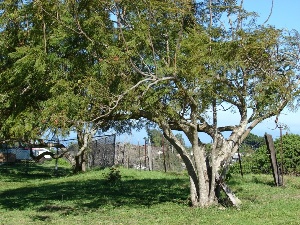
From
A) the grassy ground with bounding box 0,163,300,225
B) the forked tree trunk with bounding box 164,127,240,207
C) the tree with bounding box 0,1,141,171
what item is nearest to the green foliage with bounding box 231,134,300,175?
the grassy ground with bounding box 0,163,300,225

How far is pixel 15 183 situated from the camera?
22125 millimetres

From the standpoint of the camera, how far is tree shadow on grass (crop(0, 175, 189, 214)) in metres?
13.5

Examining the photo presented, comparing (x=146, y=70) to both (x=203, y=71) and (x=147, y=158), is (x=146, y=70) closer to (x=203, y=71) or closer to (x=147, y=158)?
(x=203, y=71)

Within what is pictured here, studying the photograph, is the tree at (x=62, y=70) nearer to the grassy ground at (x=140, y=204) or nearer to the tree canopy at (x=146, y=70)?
the tree canopy at (x=146, y=70)

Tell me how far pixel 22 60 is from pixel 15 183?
12.5 meters

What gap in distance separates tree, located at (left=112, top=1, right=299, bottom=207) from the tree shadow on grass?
1.96 meters

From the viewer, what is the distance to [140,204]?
526 inches

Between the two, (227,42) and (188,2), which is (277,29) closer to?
(227,42)

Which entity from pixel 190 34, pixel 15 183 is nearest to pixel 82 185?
pixel 15 183

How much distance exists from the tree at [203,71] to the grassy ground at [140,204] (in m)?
1.03

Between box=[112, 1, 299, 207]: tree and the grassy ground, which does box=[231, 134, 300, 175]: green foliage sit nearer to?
the grassy ground

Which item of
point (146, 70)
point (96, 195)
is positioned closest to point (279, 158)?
point (96, 195)

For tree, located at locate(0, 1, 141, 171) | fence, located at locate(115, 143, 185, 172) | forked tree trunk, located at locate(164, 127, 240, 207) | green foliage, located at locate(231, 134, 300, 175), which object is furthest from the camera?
fence, located at locate(115, 143, 185, 172)

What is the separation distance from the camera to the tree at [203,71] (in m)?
10.8
